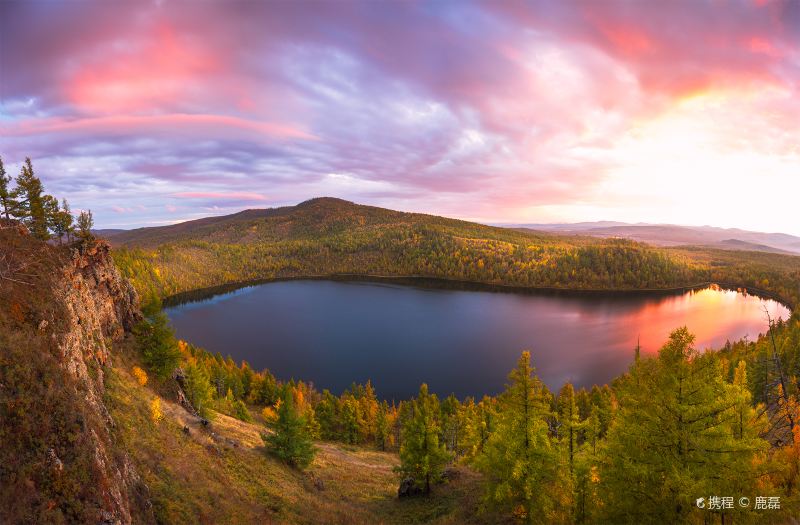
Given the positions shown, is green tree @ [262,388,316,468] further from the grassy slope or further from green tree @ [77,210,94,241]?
green tree @ [77,210,94,241]

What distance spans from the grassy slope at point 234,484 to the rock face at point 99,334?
206 cm

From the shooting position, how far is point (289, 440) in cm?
3491

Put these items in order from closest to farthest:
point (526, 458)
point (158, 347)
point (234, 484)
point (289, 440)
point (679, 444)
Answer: point (679, 444) → point (526, 458) → point (234, 484) → point (289, 440) → point (158, 347)

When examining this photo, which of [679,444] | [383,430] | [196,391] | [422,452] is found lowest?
[383,430]

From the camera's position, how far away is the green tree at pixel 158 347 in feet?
121

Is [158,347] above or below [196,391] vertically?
above

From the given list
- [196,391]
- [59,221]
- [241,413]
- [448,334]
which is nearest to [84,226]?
[59,221]

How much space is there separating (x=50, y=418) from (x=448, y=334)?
124 metres

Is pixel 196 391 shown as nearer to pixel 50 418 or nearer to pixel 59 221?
pixel 59 221

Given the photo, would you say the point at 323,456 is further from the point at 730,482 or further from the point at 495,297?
the point at 495,297

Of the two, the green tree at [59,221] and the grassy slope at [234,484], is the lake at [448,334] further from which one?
the green tree at [59,221]

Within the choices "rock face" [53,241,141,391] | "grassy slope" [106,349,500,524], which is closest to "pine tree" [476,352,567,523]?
"grassy slope" [106,349,500,524]

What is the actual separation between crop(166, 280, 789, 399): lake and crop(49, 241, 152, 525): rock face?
208ft

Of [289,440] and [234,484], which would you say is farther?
[289,440]
